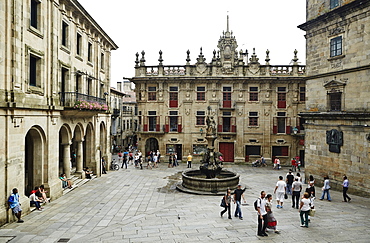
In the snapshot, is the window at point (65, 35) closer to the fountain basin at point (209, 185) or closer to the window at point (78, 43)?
the window at point (78, 43)

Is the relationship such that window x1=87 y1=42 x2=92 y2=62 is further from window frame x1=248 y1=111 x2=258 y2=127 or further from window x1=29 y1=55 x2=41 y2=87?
window frame x1=248 y1=111 x2=258 y2=127

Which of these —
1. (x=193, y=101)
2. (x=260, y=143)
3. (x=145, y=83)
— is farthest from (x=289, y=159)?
(x=145, y=83)

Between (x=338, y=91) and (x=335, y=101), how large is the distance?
2.50 feet

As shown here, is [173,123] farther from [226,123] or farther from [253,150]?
[253,150]

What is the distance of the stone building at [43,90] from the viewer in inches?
486

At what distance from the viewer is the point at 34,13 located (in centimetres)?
1500

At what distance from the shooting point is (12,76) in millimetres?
12625

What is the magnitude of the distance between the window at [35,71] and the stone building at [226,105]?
18.8 meters

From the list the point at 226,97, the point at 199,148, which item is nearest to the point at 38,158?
the point at 199,148

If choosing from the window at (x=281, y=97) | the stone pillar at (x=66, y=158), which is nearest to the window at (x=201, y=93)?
the window at (x=281, y=97)

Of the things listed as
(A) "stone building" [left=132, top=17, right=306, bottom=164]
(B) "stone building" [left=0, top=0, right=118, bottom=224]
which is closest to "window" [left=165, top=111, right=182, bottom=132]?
(A) "stone building" [left=132, top=17, right=306, bottom=164]

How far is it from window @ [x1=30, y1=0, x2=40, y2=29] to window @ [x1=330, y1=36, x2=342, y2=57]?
1852cm

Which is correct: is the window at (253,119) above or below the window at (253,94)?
below

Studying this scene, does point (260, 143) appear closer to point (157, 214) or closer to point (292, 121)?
point (292, 121)
